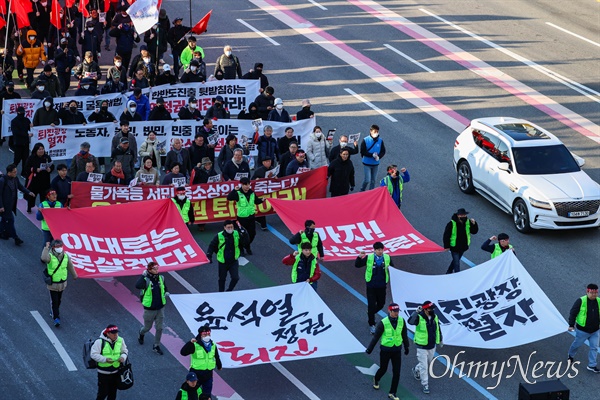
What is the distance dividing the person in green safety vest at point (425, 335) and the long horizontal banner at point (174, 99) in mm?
11835

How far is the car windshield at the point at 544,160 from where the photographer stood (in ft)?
88.5

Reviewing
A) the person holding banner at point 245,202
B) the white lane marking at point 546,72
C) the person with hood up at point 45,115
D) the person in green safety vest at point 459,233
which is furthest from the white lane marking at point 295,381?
the white lane marking at point 546,72

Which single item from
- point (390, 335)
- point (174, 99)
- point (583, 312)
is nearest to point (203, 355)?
point (390, 335)

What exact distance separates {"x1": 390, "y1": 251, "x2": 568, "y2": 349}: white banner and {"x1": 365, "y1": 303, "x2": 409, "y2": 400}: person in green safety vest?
1.39m

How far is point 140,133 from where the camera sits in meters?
28.0

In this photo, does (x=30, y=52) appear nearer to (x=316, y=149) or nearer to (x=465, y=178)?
(x=316, y=149)

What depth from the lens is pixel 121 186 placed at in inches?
988

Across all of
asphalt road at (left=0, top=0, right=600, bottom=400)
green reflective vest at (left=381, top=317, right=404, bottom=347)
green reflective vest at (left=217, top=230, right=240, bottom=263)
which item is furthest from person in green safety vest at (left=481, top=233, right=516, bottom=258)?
green reflective vest at (left=217, top=230, right=240, bottom=263)

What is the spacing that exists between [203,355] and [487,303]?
19.6 feet

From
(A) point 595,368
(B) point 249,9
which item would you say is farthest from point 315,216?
(B) point 249,9

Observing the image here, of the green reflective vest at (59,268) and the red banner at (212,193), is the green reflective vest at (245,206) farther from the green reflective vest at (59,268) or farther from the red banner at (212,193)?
the green reflective vest at (59,268)

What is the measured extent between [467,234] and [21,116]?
36.3 feet

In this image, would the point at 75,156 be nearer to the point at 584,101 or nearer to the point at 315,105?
the point at 315,105

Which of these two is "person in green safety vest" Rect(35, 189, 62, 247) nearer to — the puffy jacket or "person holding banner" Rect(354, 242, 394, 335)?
"person holding banner" Rect(354, 242, 394, 335)
